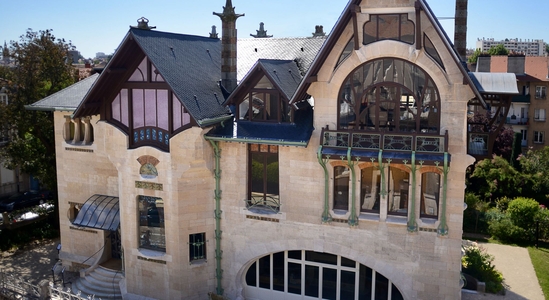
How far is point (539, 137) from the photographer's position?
204 feet

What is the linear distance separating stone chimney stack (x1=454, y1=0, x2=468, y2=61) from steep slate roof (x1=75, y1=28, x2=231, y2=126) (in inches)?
443

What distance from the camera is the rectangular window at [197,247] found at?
25.7 m

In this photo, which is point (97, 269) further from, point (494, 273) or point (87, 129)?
point (494, 273)

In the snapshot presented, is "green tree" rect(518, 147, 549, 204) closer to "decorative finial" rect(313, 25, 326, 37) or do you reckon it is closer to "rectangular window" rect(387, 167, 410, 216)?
"decorative finial" rect(313, 25, 326, 37)

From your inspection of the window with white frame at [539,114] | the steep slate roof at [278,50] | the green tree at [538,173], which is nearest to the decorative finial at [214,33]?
the steep slate roof at [278,50]

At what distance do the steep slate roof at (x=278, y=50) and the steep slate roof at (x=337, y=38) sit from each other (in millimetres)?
4418

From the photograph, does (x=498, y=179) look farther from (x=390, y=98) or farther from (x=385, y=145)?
(x=390, y=98)

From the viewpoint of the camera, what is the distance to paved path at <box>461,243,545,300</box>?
26.5 m

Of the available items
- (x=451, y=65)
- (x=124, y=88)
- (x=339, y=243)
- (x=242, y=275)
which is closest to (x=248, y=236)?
(x=242, y=275)

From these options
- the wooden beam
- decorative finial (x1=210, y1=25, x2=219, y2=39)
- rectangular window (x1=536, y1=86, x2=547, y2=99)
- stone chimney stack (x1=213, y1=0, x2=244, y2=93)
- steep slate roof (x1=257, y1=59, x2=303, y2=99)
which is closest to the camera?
the wooden beam

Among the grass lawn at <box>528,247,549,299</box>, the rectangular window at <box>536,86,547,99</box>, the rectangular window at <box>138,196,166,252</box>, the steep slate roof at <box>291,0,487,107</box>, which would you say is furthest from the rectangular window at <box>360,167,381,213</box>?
the rectangular window at <box>536,86,547,99</box>

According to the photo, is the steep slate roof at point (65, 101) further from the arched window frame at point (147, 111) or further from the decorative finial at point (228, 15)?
the decorative finial at point (228, 15)

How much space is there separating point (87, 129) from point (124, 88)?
6436 millimetres

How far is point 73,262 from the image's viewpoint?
103ft
